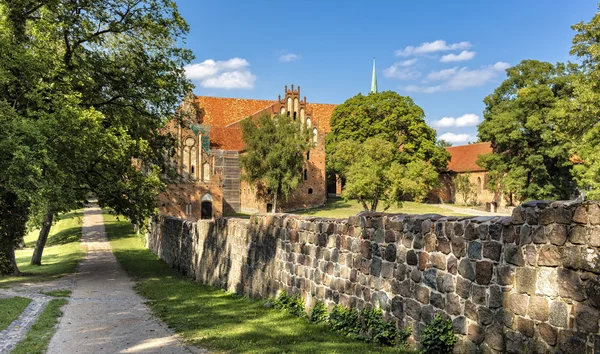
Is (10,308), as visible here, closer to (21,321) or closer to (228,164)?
(21,321)

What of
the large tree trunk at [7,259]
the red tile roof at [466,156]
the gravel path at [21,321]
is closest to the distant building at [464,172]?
the red tile roof at [466,156]

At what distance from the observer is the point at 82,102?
696 inches

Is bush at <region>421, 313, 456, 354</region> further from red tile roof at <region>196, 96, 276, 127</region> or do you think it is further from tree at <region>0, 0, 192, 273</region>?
red tile roof at <region>196, 96, 276, 127</region>

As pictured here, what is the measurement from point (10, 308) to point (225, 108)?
56815mm

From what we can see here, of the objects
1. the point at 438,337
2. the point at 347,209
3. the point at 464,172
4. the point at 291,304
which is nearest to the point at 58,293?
the point at 291,304

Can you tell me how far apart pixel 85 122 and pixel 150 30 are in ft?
16.8

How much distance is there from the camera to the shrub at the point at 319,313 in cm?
843

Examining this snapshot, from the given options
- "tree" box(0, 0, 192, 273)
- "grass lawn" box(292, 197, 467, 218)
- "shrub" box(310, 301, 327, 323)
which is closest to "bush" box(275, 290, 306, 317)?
"shrub" box(310, 301, 327, 323)

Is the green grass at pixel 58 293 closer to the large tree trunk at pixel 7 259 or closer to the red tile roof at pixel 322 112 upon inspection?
the large tree trunk at pixel 7 259

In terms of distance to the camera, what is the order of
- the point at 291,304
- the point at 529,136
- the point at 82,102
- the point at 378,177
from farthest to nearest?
the point at 529,136 → the point at 378,177 → the point at 82,102 → the point at 291,304

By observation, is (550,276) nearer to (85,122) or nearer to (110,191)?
(85,122)

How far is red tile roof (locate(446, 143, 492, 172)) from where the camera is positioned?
Answer: 2709 inches

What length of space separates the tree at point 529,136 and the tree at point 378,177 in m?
8.89

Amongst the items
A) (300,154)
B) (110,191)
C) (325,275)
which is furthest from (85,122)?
(300,154)
